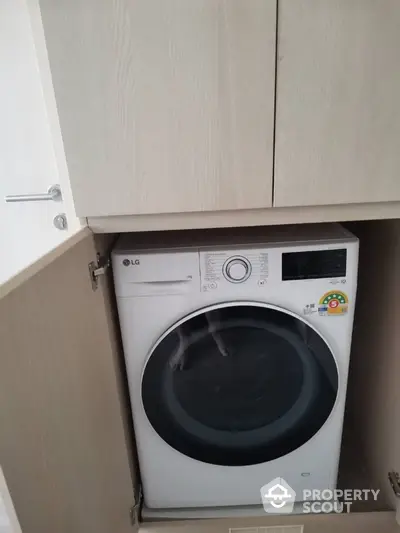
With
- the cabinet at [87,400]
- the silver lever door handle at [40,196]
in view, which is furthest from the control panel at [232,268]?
the silver lever door handle at [40,196]

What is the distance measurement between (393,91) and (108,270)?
2.42 feet

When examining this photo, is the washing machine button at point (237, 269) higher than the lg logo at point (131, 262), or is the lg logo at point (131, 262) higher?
the lg logo at point (131, 262)

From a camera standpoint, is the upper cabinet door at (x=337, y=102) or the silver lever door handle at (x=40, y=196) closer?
the upper cabinet door at (x=337, y=102)

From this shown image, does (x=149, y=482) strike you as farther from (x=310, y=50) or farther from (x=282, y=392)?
(x=310, y=50)

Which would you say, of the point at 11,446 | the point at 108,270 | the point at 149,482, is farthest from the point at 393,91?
the point at 149,482

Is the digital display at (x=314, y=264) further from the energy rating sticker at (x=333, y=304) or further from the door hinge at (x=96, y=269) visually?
the door hinge at (x=96, y=269)

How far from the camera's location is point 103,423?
0.91 metres

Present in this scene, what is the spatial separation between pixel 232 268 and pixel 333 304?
27cm

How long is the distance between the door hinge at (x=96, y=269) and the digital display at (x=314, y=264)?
1.41 ft

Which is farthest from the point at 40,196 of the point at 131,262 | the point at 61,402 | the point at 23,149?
the point at 61,402

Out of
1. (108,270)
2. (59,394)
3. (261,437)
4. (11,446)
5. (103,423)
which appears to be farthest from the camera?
(261,437)

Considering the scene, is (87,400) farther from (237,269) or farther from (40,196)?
(40,196)

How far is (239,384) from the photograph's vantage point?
3.68 feet

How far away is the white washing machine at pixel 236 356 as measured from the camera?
3.31ft
